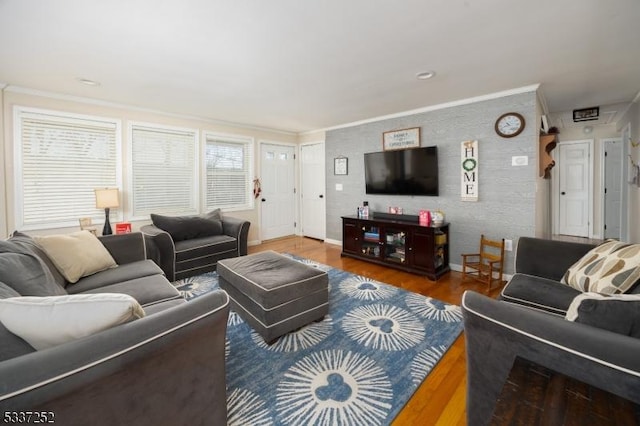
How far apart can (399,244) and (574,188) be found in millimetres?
4427

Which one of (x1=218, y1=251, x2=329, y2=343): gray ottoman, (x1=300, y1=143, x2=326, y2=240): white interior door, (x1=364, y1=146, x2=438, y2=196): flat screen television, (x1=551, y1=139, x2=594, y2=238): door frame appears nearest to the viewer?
(x1=218, y1=251, x2=329, y2=343): gray ottoman

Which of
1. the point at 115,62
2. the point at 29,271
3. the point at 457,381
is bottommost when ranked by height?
the point at 457,381

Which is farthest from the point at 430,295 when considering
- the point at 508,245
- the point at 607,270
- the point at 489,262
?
the point at 607,270

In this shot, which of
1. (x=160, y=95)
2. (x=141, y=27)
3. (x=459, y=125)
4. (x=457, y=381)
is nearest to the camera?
(x=457, y=381)

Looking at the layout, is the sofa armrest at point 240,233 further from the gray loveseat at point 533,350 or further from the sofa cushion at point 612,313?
the sofa cushion at point 612,313

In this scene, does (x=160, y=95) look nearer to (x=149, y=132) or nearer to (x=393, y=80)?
(x=149, y=132)

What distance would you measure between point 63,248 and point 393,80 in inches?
136

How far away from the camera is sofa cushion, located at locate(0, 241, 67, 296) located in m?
1.39

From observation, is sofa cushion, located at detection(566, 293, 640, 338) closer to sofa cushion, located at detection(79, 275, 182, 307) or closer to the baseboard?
sofa cushion, located at detection(79, 275, 182, 307)

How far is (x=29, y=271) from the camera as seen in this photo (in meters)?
1.55

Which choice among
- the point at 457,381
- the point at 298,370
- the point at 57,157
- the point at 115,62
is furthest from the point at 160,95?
the point at 457,381

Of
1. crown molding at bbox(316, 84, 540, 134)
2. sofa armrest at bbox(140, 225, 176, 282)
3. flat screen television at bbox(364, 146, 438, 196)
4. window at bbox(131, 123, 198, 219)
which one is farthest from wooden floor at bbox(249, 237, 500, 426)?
crown molding at bbox(316, 84, 540, 134)

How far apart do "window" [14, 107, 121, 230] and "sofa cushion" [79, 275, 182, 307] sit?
2.40 metres

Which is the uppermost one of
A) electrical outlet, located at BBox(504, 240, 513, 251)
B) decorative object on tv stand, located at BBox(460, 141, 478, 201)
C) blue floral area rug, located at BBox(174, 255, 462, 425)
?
decorative object on tv stand, located at BBox(460, 141, 478, 201)
